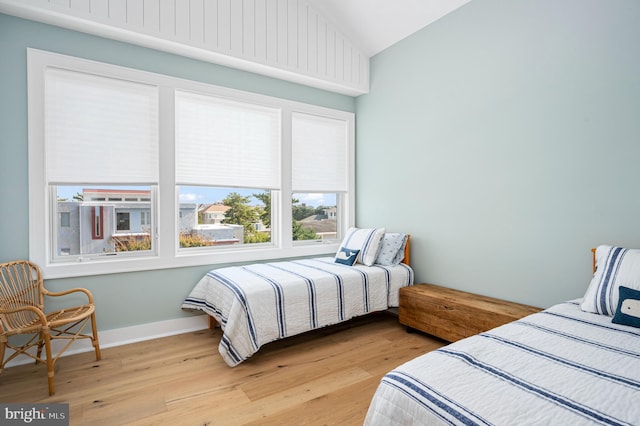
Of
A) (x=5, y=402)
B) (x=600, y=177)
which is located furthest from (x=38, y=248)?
(x=600, y=177)

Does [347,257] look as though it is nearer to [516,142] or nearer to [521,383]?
[516,142]

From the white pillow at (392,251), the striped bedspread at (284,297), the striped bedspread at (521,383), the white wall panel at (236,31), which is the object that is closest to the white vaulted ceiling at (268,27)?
the white wall panel at (236,31)

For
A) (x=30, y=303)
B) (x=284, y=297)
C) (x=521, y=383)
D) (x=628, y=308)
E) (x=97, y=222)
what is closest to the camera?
(x=521, y=383)

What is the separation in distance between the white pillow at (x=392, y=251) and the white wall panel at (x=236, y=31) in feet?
6.20

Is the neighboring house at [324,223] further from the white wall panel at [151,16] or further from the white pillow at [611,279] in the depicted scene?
the white pillow at [611,279]

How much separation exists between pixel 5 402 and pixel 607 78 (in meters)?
4.35

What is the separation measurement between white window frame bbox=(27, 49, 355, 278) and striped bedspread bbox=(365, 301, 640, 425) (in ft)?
8.20

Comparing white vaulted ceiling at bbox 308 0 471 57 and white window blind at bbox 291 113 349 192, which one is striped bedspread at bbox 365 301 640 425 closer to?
white window blind at bbox 291 113 349 192

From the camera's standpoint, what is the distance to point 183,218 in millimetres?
3344

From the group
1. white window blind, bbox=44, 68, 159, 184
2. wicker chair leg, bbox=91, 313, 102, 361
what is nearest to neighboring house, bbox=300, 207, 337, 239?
white window blind, bbox=44, 68, 159, 184

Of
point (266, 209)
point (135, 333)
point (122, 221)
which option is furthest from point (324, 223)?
point (135, 333)

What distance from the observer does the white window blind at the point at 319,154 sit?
399cm

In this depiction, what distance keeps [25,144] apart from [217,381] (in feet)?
7.57

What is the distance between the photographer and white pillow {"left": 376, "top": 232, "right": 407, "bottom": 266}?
138 inches
